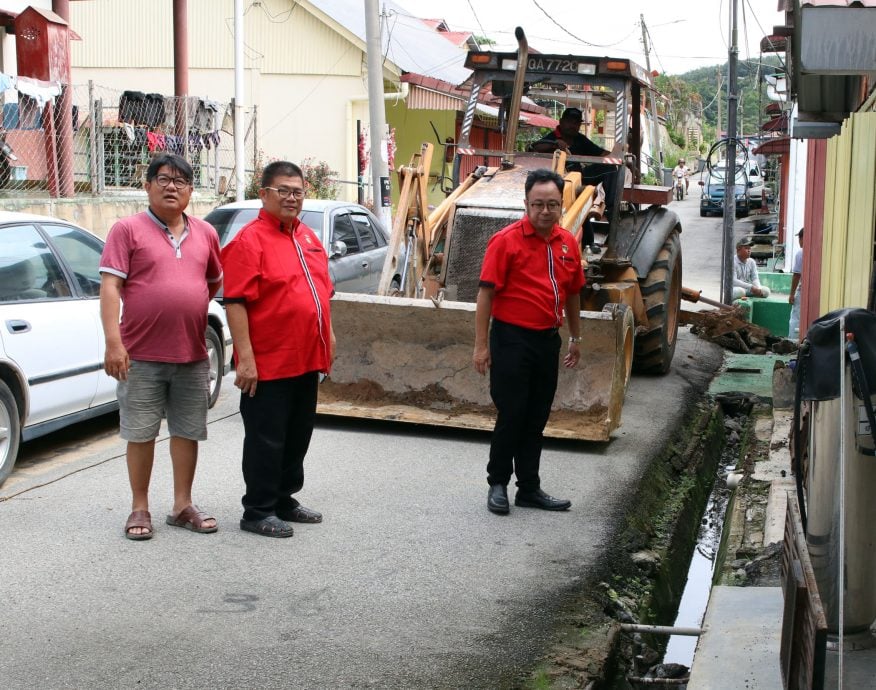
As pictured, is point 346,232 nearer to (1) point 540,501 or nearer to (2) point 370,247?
(2) point 370,247

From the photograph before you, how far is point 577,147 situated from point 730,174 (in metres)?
8.39

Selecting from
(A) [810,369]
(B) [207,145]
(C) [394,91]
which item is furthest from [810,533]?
(C) [394,91]

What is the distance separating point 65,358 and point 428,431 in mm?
2709

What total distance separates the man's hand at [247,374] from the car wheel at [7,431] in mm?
1840

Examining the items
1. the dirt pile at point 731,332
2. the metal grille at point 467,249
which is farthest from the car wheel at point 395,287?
the dirt pile at point 731,332

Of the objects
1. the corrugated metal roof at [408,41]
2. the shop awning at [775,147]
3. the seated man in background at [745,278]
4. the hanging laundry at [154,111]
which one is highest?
the corrugated metal roof at [408,41]

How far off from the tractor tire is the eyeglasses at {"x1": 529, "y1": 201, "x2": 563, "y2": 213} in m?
4.61

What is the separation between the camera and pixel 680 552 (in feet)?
24.2

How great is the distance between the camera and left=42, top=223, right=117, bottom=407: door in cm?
782

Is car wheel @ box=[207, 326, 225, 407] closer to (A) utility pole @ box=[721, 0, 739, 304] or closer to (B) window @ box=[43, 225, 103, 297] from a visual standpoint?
(B) window @ box=[43, 225, 103, 297]

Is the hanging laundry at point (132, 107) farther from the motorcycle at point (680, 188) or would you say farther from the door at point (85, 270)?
the motorcycle at point (680, 188)

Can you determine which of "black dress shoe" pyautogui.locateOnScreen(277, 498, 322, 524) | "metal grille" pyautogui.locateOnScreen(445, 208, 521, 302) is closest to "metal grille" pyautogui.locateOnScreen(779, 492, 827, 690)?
"black dress shoe" pyautogui.locateOnScreen(277, 498, 322, 524)

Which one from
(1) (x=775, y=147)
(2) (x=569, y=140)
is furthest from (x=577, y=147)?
(1) (x=775, y=147)

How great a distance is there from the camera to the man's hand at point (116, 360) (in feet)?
18.2
